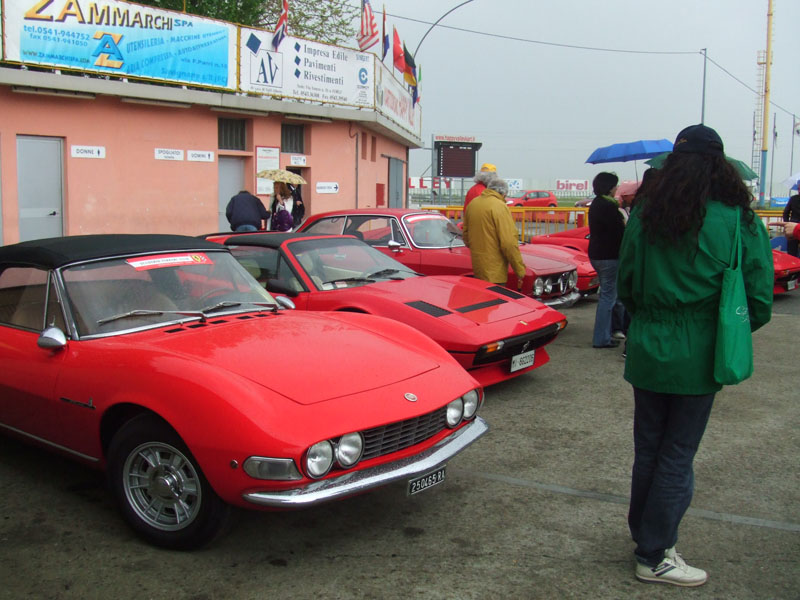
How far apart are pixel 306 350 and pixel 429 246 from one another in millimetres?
5194

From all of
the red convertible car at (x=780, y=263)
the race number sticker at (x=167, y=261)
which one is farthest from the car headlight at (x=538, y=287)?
the race number sticker at (x=167, y=261)

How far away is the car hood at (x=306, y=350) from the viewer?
3434 mm

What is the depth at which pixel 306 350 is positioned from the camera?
12.5 ft

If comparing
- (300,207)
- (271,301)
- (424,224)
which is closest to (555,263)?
(424,224)

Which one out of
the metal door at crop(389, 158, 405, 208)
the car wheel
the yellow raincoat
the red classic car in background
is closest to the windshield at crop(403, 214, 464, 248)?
the yellow raincoat

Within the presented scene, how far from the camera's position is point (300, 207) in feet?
52.3

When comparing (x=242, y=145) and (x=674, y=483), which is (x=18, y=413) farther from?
(x=242, y=145)

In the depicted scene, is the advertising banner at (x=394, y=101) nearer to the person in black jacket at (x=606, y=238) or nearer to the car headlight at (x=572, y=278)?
the car headlight at (x=572, y=278)

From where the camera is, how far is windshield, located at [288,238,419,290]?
6395 mm

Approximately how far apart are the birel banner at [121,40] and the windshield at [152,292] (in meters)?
11.1

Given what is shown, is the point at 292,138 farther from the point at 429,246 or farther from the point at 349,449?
the point at 349,449

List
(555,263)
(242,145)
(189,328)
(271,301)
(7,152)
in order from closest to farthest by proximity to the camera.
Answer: (189,328), (271,301), (555,263), (7,152), (242,145)

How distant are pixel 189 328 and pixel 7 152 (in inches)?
453

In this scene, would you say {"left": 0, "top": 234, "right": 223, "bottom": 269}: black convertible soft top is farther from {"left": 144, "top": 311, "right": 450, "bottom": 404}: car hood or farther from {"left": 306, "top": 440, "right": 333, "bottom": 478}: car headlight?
{"left": 306, "top": 440, "right": 333, "bottom": 478}: car headlight
